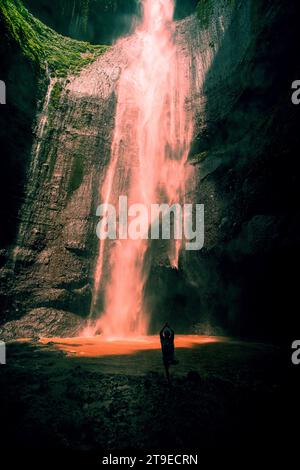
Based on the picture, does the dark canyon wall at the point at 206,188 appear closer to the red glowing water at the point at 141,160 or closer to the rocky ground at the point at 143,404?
the red glowing water at the point at 141,160

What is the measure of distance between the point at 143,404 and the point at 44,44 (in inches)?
1063

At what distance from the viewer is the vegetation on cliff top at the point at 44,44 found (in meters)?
17.4

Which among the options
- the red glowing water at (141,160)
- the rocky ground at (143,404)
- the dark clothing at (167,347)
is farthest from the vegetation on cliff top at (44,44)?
the dark clothing at (167,347)

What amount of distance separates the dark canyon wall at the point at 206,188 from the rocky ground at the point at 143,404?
514 centimetres

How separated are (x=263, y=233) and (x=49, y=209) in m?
12.4

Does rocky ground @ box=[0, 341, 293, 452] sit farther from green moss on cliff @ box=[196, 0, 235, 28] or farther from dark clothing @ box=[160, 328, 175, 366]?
green moss on cliff @ box=[196, 0, 235, 28]

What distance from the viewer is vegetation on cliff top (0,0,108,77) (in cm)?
1737

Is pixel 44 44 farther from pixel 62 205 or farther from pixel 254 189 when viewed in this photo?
pixel 254 189

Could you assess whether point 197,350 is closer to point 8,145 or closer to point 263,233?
point 263,233

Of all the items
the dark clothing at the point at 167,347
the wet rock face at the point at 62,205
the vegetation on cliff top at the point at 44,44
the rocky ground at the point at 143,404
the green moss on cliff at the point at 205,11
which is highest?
the green moss on cliff at the point at 205,11

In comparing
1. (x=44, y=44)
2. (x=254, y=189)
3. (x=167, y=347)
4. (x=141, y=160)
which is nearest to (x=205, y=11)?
(x=44, y=44)

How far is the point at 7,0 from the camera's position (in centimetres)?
1828

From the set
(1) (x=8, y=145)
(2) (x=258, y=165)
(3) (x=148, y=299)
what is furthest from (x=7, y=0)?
(3) (x=148, y=299)
